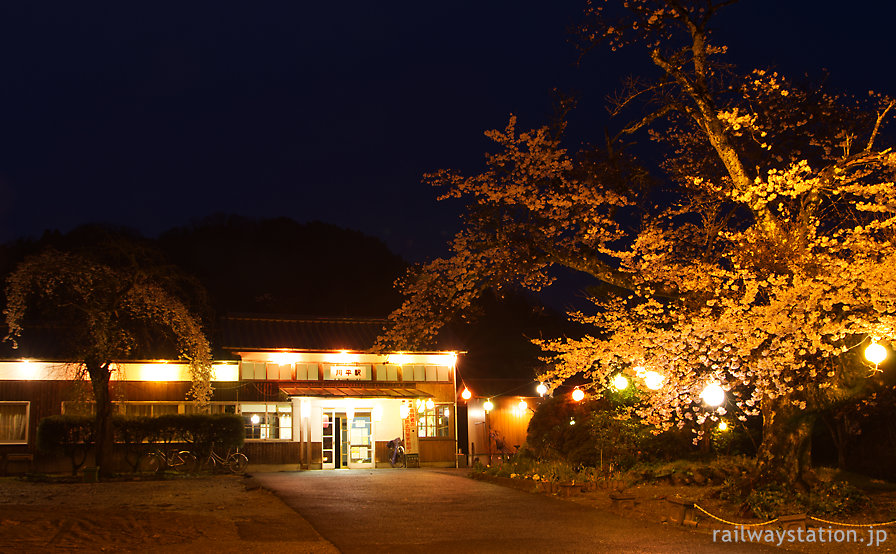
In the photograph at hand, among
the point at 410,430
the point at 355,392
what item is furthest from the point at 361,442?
the point at 355,392

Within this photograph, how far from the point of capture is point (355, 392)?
2625 cm

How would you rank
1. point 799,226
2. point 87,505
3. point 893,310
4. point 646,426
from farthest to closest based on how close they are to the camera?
1. point 646,426
2. point 87,505
3. point 799,226
4. point 893,310

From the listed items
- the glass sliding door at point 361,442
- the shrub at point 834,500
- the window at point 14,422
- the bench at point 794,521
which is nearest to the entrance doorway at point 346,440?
the glass sliding door at point 361,442

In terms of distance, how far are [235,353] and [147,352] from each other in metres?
5.13

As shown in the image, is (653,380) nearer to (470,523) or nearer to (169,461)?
(470,523)

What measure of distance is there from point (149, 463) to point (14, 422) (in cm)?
464

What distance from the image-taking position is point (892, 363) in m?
11.8

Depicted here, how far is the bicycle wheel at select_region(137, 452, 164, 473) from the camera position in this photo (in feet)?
73.3

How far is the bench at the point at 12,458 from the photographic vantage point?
22.5m

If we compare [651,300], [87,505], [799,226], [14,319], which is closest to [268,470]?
[14,319]

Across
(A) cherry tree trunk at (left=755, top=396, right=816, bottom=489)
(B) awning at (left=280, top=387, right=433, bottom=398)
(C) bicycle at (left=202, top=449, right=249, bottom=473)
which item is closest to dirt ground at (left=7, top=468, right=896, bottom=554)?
(A) cherry tree trunk at (left=755, top=396, right=816, bottom=489)

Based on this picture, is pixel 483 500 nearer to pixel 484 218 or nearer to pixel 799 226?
pixel 484 218

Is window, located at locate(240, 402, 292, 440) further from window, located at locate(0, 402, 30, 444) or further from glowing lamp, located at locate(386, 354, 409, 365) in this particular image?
window, located at locate(0, 402, 30, 444)

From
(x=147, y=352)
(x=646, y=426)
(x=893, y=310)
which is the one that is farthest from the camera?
(x=147, y=352)
